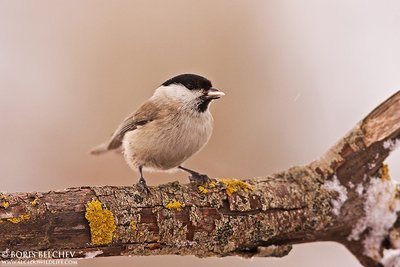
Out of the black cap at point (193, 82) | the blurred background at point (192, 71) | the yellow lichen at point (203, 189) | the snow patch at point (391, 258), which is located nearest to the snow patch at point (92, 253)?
the yellow lichen at point (203, 189)

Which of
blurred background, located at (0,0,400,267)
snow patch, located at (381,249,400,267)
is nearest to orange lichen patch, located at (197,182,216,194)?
snow patch, located at (381,249,400,267)

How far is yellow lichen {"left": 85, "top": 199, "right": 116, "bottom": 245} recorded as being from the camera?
6.40ft

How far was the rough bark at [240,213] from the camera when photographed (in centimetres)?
191

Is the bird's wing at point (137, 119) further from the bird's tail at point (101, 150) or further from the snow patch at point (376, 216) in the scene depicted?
Answer: the snow patch at point (376, 216)

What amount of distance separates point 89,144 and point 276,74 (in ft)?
5.14

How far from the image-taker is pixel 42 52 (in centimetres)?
420

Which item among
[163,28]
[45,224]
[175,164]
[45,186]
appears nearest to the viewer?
[45,224]

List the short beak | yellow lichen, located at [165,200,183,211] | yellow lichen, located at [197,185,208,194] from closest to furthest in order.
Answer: yellow lichen, located at [165,200,183,211], yellow lichen, located at [197,185,208,194], the short beak

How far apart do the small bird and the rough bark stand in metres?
0.32

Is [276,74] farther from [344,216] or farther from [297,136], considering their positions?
[344,216]

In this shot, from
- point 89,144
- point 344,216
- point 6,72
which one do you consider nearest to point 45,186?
point 89,144

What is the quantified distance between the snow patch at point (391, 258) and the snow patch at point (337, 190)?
310 millimetres

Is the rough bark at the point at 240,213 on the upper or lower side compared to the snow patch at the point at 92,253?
upper

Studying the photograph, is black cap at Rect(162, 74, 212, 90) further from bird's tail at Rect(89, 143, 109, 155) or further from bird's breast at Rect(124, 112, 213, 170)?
bird's tail at Rect(89, 143, 109, 155)
